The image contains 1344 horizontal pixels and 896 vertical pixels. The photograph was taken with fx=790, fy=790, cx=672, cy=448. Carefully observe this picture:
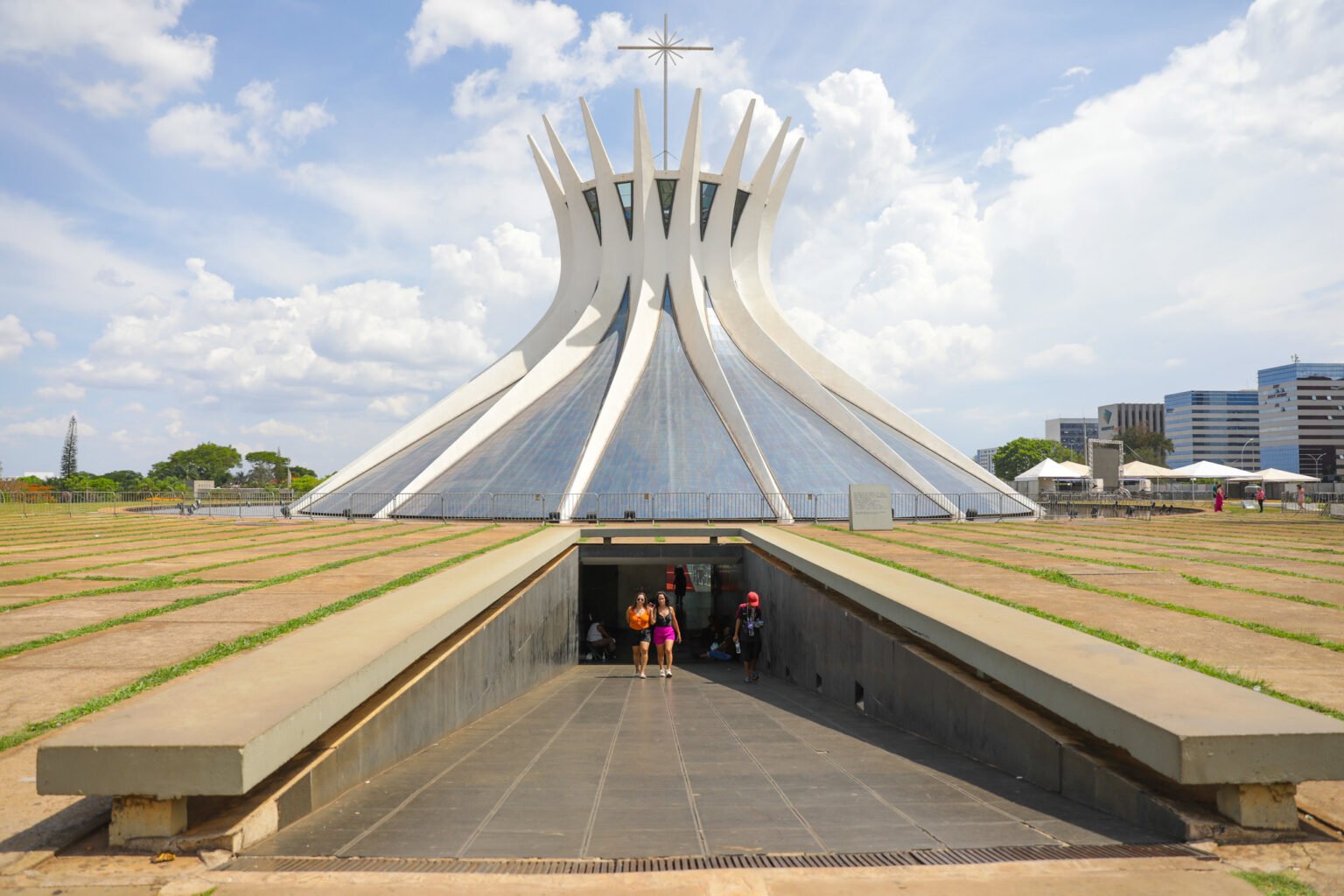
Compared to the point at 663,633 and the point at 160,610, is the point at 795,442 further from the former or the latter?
the point at 160,610

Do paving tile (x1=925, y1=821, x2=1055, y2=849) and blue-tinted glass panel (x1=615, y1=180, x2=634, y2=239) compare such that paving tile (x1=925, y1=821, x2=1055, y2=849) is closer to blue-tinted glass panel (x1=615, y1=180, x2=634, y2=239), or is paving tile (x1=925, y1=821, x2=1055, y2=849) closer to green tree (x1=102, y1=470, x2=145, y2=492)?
blue-tinted glass panel (x1=615, y1=180, x2=634, y2=239)

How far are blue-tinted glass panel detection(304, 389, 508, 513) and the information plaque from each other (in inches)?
620

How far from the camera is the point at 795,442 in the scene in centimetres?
2862

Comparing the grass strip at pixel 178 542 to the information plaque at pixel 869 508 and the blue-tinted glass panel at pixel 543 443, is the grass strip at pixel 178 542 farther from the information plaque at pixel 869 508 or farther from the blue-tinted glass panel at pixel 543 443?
the information plaque at pixel 869 508

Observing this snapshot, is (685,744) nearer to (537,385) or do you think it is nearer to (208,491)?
(537,385)

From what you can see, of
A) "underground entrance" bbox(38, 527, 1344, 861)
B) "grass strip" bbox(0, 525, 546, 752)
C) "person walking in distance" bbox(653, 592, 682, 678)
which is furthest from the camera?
"person walking in distance" bbox(653, 592, 682, 678)

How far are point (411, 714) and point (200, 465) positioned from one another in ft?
338

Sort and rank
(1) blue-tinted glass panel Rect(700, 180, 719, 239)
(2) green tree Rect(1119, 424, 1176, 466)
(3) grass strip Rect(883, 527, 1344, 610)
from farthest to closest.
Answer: (2) green tree Rect(1119, 424, 1176, 466), (1) blue-tinted glass panel Rect(700, 180, 719, 239), (3) grass strip Rect(883, 527, 1344, 610)

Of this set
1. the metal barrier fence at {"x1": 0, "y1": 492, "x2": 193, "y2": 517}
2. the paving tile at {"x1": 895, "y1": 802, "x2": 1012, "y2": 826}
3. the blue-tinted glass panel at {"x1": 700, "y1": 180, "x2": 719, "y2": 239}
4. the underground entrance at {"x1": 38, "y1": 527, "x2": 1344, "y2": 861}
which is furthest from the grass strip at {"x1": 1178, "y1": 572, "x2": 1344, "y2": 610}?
the metal barrier fence at {"x1": 0, "y1": 492, "x2": 193, "y2": 517}

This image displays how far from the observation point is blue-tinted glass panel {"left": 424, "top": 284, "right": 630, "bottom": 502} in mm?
26344

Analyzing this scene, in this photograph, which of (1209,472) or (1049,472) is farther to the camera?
(1209,472)

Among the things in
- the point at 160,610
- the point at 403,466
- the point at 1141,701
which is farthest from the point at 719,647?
the point at 403,466

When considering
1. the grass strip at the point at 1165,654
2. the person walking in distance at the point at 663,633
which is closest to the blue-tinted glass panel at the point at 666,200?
the person walking in distance at the point at 663,633

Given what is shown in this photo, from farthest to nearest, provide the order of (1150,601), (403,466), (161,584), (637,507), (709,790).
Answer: (403,466), (637,507), (161,584), (1150,601), (709,790)
